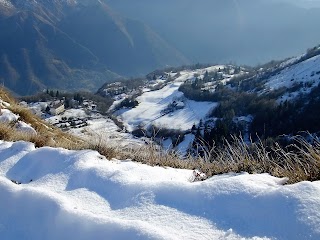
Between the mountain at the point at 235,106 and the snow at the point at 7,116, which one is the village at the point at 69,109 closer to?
the mountain at the point at 235,106

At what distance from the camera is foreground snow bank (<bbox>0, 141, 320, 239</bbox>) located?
9.95ft

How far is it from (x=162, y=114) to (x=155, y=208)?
14912 cm

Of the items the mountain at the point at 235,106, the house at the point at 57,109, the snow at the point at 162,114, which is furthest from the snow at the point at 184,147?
the house at the point at 57,109

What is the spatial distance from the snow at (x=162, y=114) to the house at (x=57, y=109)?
2258 centimetres

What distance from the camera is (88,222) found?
324 cm

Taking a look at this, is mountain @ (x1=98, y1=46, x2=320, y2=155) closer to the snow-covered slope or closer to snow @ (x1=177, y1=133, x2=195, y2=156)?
the snow-covered slope

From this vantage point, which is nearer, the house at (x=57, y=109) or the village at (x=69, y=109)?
the village at (x=69, y=109)

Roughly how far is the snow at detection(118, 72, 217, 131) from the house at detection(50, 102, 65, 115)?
22579mm

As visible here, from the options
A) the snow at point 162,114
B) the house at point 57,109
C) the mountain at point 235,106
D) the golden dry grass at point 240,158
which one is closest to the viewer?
the golden dry grass at point 240,158

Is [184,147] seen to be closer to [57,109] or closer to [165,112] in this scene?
[57,109]

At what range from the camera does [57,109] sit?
12988 centimetres

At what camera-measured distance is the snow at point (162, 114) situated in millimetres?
131875

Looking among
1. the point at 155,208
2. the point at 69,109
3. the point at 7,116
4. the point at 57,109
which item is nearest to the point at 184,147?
the point at 7,116

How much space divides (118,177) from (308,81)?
132 metres
